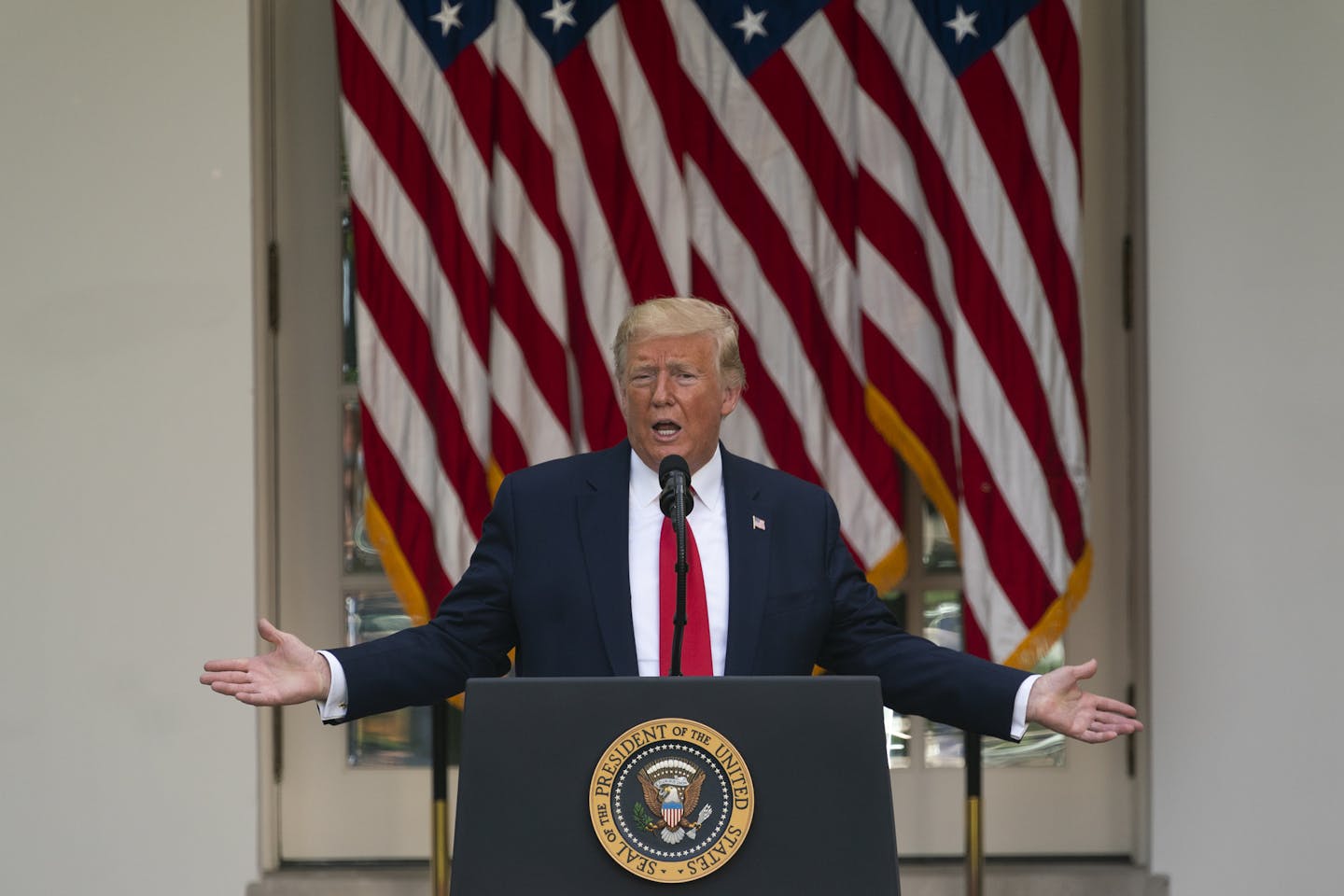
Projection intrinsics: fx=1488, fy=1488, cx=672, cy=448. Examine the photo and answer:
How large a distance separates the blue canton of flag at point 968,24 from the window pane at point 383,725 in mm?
1909

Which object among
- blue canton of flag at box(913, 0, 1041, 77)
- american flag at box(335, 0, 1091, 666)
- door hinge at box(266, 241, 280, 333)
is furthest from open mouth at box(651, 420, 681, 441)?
door hinge at box(266, 241, 280, 333)

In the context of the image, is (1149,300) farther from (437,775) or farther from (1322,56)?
(437,775)

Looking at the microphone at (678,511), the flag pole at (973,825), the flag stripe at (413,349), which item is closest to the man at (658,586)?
the microphone at (678,511)

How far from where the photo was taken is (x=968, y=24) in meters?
3.49

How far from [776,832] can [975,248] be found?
2.29m

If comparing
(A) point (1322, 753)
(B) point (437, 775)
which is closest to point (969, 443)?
(A) point (1322, 753)

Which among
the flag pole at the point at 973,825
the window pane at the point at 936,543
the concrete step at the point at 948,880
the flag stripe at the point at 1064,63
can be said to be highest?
the flag stripe at the point at 1064,63

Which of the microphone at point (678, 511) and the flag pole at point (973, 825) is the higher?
the microphone at point (678, 511)

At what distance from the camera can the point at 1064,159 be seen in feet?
11.4

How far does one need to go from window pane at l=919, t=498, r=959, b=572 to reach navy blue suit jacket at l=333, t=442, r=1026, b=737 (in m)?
1.60

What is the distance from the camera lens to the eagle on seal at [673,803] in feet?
4.67

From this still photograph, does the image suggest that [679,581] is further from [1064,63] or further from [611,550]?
[1064,63]

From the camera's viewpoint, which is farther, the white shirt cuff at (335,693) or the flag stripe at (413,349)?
the flag stripe at (413,349)

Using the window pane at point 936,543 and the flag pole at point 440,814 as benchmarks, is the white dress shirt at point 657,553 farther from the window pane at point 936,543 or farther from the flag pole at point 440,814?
the window pane at point 936,543
